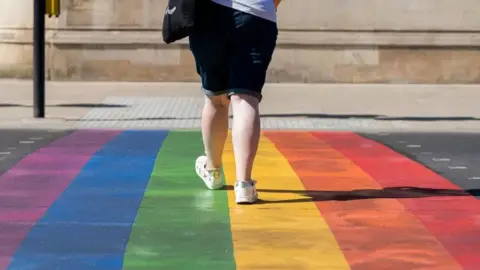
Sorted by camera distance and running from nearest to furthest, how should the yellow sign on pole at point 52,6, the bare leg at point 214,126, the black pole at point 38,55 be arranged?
the bare leg at point 214,126, the black pole at point 38,55, the yellow sign on pole at point 52,6

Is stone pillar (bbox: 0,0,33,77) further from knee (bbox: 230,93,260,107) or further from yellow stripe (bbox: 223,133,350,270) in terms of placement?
knee (bbox: 230,93,260,107)

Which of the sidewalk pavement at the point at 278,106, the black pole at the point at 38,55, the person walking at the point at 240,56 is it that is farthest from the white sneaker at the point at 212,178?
the black pole at the point at 38,55

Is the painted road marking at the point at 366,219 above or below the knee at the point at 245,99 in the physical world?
below

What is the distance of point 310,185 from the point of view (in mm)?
6883

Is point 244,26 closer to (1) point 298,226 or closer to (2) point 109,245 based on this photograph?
(1) point 298,226

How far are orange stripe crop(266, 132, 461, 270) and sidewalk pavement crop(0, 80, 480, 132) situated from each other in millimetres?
3928

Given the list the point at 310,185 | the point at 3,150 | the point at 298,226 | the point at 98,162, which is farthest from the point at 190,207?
the point at 3,150

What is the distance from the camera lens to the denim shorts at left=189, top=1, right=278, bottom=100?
6.00 metres

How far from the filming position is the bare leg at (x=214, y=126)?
6383 millimetres

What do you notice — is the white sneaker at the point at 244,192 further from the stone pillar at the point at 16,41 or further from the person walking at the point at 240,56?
the stone pillar at the point at 16,41

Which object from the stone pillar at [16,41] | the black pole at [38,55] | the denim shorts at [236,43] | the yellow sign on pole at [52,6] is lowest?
the stone pillar at [16,41]

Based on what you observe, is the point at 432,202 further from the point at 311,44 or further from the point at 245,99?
the point at 311,44

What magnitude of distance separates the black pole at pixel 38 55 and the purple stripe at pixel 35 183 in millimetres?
2315

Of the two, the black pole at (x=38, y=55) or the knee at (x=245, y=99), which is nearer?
the knee at (x=245, y=99)
